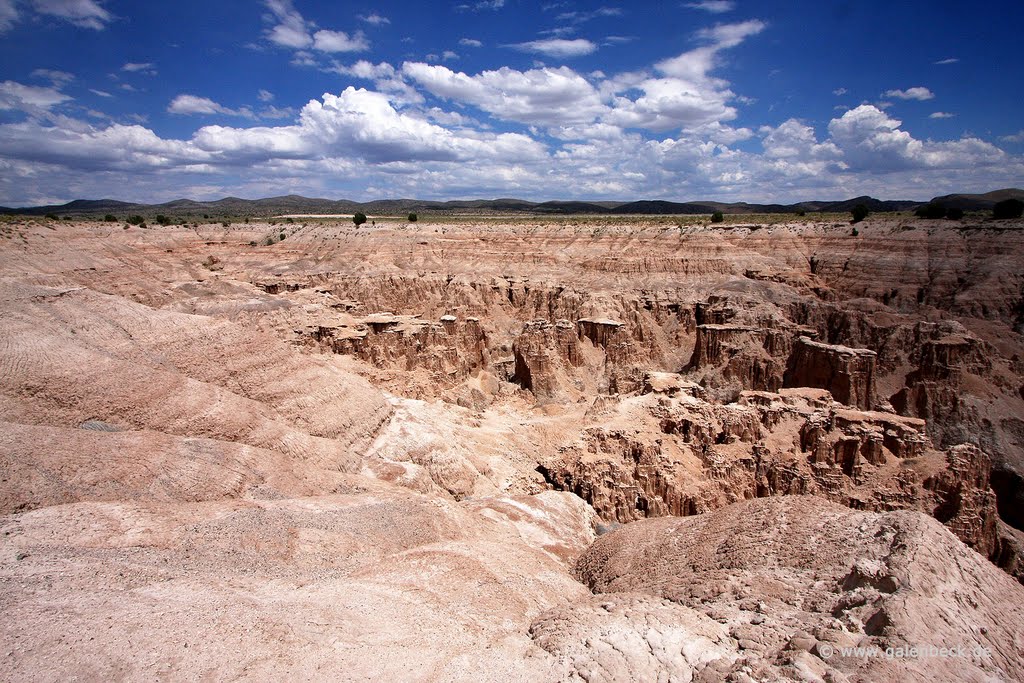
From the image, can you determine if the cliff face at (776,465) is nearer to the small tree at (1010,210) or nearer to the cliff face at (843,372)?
the cliff face at (843,372)

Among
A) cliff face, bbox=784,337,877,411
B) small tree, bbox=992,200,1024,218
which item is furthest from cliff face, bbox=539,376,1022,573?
small tree, bbox=992,200,1024,218

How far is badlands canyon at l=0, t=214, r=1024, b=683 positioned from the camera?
363 inches

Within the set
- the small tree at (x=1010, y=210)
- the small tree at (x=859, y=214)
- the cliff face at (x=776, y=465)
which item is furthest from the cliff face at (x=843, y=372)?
the small tree at (x=1010, y=210)

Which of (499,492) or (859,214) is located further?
(859,214)

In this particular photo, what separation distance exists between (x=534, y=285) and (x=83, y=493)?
4234 cm

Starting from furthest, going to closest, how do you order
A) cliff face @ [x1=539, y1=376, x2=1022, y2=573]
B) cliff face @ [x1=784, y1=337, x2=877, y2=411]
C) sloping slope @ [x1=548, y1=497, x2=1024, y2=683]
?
cliff face @ [x1=784, y1=337, x2=877, y2=411], cliff face @ [x1=539, y1=376, x2=1022, y2=573], sloping slope @ [x1=548, y1=497, x2=1024, y2=683]

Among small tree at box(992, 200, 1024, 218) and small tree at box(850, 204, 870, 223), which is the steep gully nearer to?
small tree at box(850, 204, 870, 223)

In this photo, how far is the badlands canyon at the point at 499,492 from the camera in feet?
30.2

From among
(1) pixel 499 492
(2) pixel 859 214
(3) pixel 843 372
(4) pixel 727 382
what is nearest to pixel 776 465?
(1) pixel 499 492

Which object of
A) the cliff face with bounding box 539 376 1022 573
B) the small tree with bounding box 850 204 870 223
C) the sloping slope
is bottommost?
the cliff face with bounding box 539 376 1022 573

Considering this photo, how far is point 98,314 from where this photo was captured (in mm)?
18609

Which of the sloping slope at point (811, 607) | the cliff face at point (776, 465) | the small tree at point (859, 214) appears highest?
the small tree at point (859, 214)

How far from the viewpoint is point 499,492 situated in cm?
2100

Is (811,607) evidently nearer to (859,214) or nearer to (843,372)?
(843,372)
